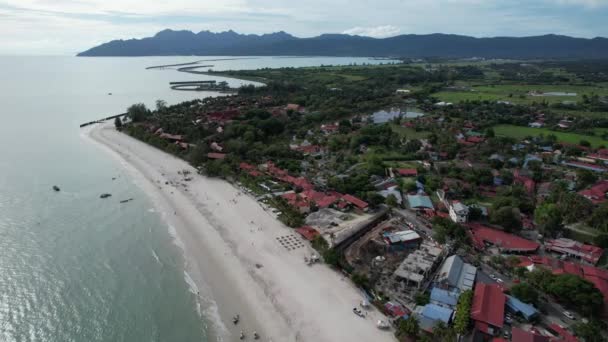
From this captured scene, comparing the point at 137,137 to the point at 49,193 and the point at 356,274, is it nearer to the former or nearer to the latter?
the point at 49,193

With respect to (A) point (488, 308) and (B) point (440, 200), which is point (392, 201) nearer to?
(B) point (440, 200)

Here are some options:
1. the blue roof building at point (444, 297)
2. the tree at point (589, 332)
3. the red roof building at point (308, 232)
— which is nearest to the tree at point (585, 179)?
the tree at point (589, 332)

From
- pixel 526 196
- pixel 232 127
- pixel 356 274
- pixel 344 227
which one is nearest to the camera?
pixel 356 274

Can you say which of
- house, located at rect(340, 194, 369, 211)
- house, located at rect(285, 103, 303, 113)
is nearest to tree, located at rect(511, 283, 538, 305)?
house, located at rect(340, 194, 369, 211)

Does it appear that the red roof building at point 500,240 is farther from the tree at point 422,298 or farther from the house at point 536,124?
the house at point 536,124

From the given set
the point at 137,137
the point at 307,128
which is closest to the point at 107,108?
the point at 137,137

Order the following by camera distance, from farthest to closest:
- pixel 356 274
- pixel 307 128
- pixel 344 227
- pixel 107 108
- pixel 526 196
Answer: pixel 107 108, pixel 307 128, pixel 526 196, pixel 344 227, pixel 356 274

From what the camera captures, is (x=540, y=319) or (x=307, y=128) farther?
(x=307, y=128)
